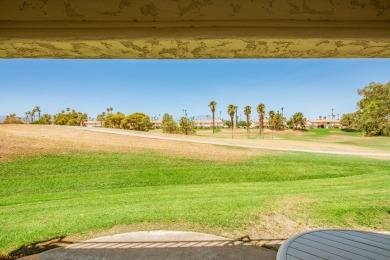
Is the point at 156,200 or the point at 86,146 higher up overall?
the point at 86,146

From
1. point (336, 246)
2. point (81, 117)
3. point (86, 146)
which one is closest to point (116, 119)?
point (81, 117)

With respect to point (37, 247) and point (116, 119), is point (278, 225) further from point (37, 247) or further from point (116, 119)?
point (116, 119)

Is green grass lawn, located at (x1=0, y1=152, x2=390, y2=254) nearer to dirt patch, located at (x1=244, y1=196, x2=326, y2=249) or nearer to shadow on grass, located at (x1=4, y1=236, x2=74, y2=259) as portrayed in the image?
dirt patch, located at (x1=244, y1=196, x2=326, y2=249)

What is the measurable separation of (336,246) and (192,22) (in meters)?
2.86

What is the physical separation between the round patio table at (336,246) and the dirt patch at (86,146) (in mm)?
19372

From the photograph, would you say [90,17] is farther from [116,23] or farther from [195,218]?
[195,218]

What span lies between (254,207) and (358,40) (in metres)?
6.97

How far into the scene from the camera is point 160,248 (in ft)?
18.3

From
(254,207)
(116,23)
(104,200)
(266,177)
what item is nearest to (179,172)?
(266,177)

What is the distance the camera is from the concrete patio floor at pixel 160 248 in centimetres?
525

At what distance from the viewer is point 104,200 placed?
10.2 m

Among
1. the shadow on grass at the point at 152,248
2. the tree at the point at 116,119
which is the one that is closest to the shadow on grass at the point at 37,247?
the shadow on grass at the point at 152,248

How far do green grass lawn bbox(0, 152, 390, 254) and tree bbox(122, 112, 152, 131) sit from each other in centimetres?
4987

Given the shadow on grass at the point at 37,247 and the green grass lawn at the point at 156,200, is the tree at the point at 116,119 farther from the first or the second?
the shadow on grass at the point at 37,247
